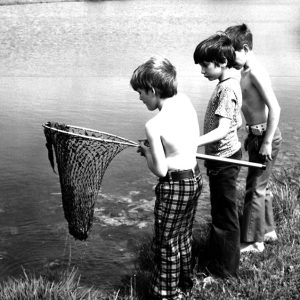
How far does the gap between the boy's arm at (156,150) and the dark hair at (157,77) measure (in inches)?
8.7

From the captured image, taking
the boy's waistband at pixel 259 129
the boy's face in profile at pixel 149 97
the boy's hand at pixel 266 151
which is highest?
the boy's face in profile at pixel 149 97

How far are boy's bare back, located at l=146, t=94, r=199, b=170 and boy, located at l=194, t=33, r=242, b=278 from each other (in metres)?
0.16

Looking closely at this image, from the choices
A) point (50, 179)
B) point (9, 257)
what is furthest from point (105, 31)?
point (9, 257)

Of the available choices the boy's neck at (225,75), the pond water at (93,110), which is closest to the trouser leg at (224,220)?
the boy's neck at (225,75)

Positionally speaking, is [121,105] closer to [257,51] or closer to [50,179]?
[50,179]

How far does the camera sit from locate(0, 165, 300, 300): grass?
3.43 m

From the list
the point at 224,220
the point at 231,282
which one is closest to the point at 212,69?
the point at 224,220

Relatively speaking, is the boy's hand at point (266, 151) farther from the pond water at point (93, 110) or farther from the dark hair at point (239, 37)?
the pond water at point (93, 110)

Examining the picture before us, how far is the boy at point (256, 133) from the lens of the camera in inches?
143

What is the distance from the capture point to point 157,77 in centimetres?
299

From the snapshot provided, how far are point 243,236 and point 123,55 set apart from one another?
12.9 metres

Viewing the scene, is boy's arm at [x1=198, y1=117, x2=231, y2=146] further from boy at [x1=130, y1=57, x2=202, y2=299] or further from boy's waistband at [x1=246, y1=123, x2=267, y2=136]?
boy's waistband at [x1=246, y1=123, x2=267, y2=136]

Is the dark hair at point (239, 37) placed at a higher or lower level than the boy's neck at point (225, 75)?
higher

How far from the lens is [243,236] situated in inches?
160
